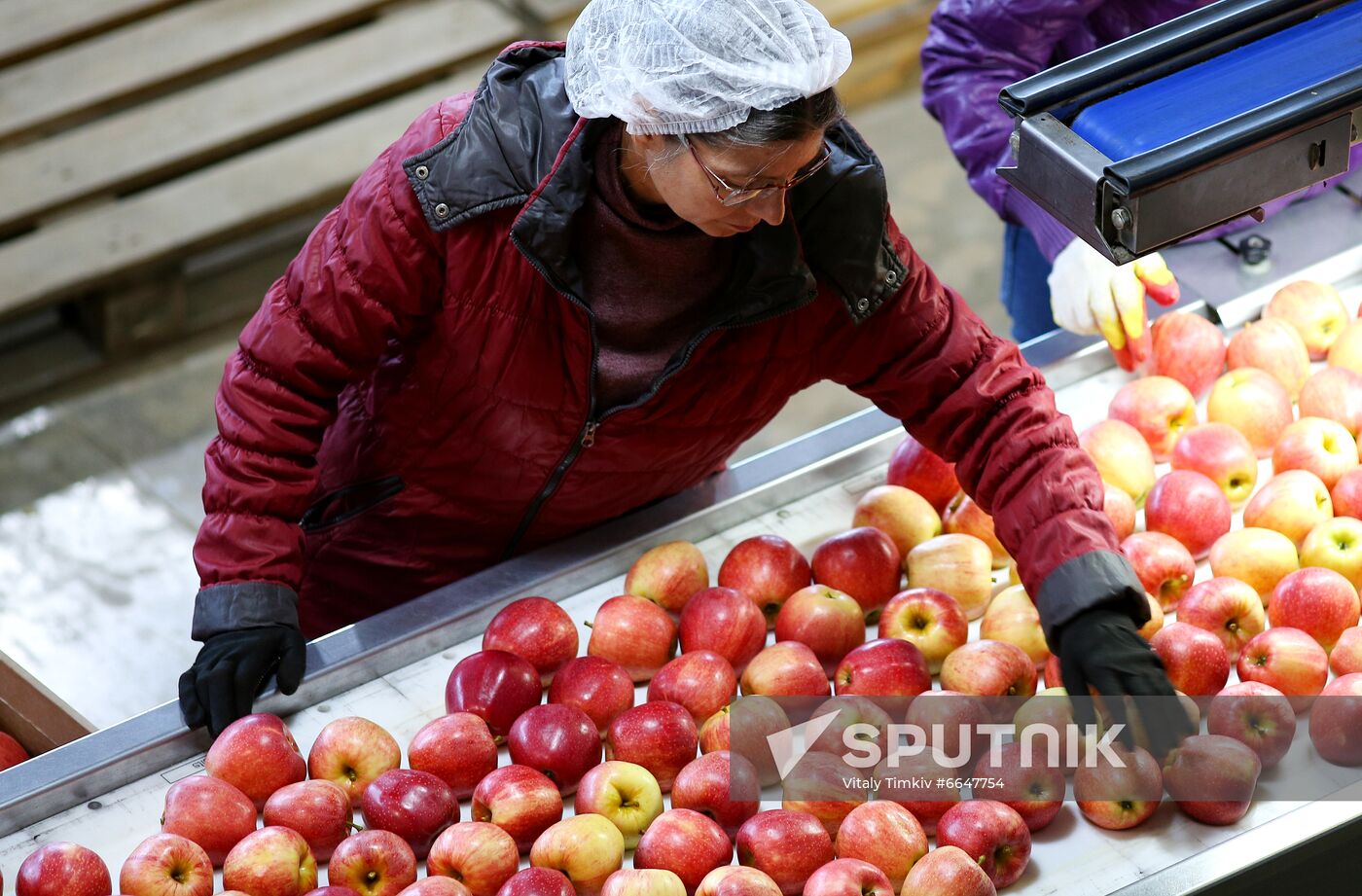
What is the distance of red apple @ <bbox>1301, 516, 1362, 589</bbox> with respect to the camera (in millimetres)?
2387

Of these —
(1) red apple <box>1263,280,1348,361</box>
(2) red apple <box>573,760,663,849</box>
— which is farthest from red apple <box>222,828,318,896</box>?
(1) red apple <box>1263,280,1348,361</box>

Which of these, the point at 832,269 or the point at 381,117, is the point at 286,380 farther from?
the point at 381,117

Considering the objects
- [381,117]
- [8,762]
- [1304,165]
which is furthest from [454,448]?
[381,117]

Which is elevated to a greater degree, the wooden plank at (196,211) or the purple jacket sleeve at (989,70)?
the purple jacket sleeve at (989,70)

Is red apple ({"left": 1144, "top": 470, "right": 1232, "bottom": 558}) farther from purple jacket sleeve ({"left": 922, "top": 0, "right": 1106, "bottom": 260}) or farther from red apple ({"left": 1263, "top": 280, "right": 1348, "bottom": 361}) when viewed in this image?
purple jacket sleeve ({"left": 922, "top": 0, "right": 1106, "bottom": 260})

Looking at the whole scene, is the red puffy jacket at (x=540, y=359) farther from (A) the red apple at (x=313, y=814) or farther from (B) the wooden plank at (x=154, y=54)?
(B) the wooden plank at (x=154, y=54)

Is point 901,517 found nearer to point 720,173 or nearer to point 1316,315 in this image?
point 720,173

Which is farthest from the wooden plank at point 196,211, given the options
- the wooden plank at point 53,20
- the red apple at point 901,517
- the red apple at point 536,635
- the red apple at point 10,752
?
the red apple at point 901,517

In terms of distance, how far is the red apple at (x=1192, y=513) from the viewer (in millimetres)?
2490

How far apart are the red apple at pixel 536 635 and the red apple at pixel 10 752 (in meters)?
0.71

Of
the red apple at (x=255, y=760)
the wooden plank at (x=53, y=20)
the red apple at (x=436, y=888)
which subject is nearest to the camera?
the red apple at (x=436, y=888)

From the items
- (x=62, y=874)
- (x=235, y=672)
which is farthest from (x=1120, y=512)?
(x=62, y=874)

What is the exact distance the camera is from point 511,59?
2357 millimetres

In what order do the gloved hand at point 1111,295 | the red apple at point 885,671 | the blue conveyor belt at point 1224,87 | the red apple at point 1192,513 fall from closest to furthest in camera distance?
the blue conveyor belt at point 1224,87, the red apple at point 885,671, the red apple at point 1192,513, the gloved hand at point 1111,295
